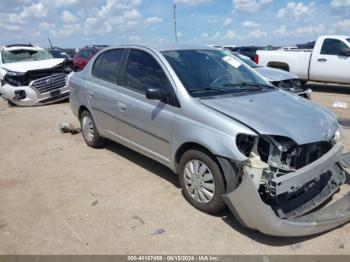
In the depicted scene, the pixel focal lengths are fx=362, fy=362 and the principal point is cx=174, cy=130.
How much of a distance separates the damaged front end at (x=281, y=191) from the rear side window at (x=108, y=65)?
2.46 metres

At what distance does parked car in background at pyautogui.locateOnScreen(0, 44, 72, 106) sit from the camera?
1059 centimetres

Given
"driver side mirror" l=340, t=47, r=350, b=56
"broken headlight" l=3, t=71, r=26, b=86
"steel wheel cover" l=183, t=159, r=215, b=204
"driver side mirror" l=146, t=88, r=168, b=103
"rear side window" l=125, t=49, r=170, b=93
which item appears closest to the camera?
"steel wheel cover" l=183, t=159, r=215, b=204

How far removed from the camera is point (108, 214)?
157 inches

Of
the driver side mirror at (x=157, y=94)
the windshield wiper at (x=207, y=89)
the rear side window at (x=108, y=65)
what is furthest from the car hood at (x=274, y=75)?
the driver side mirror at (x=157, y=94)

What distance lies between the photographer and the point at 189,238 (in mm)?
3496

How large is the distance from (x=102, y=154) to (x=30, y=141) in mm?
1937

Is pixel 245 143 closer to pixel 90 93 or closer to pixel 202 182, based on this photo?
pixel 202 182

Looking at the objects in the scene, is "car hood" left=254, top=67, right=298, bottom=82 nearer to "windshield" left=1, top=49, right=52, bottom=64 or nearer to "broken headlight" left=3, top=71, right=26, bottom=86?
"broken headlight" left=3, top=71, right=26, bottom=86

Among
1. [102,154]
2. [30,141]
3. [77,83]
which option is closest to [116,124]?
[102,154]

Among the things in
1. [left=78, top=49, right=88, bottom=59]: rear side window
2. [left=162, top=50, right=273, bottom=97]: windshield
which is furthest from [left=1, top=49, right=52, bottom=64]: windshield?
[left=162, top=50, right=273, bottom=97]: windshield

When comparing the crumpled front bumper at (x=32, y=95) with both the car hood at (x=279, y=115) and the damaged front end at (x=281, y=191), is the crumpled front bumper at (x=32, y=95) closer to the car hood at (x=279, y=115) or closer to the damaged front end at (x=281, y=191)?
the car hood at (x=279, y=115)

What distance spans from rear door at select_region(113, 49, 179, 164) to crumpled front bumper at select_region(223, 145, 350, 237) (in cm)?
122

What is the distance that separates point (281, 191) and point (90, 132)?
381cm

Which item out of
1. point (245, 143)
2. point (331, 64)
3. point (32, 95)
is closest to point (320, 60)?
point (331, 64)
